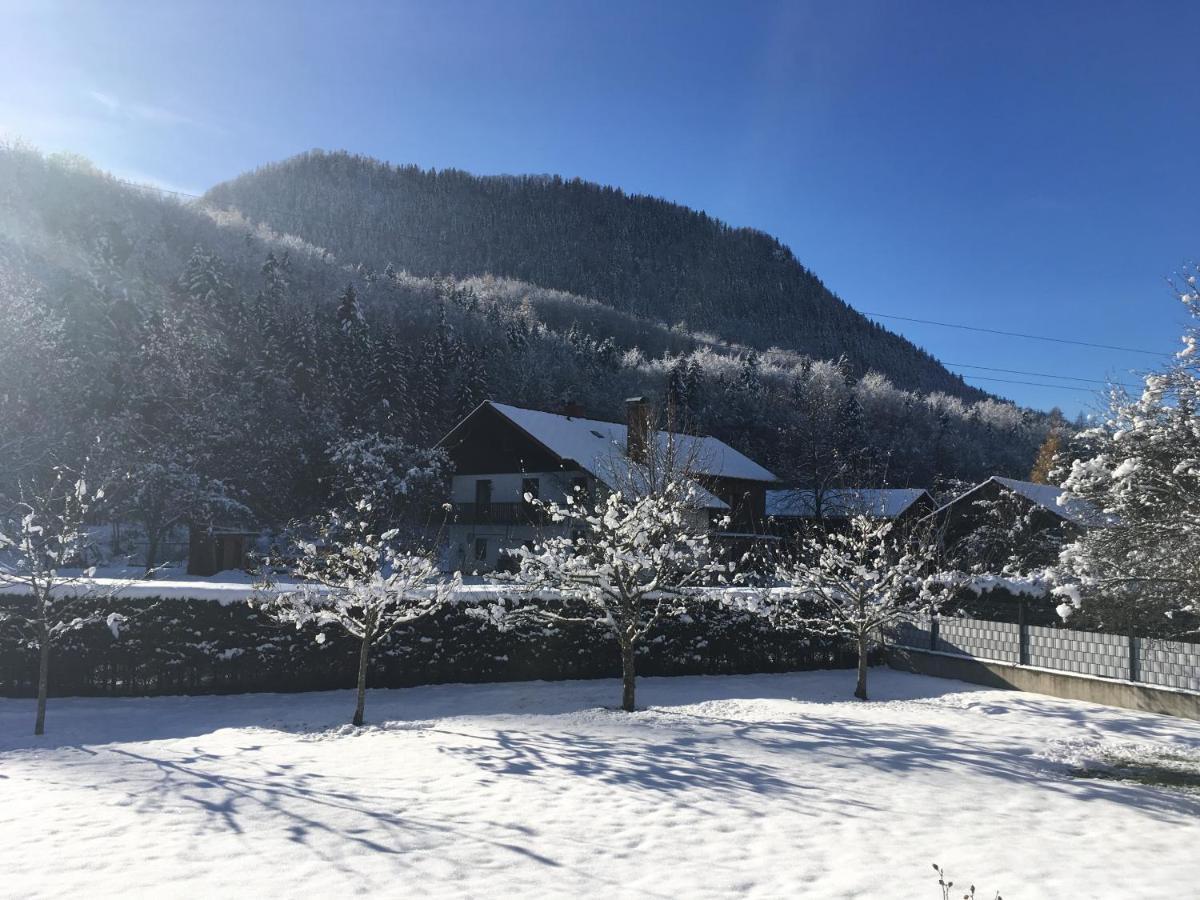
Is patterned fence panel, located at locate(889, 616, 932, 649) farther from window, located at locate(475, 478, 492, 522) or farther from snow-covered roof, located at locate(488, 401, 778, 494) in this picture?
window, located at locate(475, 478, 492, 522)

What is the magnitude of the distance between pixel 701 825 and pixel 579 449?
3015cm

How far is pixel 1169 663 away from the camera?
14.1m

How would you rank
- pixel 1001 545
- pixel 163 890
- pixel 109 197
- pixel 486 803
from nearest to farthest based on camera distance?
pixel 163 890
pixel 486 803
pixel 1001 545
pixel 109 197

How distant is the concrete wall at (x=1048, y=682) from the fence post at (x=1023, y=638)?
0.73 ft

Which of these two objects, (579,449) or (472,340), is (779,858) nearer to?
(579,449)

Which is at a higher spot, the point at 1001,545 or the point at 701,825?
the point at 1001,545

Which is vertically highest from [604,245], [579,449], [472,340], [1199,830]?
[604,245]

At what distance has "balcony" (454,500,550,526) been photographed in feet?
119

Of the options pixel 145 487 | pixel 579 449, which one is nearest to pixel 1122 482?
pixel 579 449

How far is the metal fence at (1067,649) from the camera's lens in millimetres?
14062

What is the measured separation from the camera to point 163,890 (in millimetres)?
6078

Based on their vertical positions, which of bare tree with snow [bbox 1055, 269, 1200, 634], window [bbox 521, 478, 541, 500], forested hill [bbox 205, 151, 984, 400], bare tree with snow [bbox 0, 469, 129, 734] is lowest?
Answer: bare tree with snow [bbox 0, 469, 129, 734]

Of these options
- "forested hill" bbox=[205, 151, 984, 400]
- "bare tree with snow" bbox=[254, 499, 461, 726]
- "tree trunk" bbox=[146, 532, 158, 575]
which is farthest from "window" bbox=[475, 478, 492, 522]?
"forested hill" bbox=[205, 151, 984, 400]

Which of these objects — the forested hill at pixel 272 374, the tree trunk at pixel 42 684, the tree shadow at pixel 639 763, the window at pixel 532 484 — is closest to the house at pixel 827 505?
the forested hill at pixel 272 374
